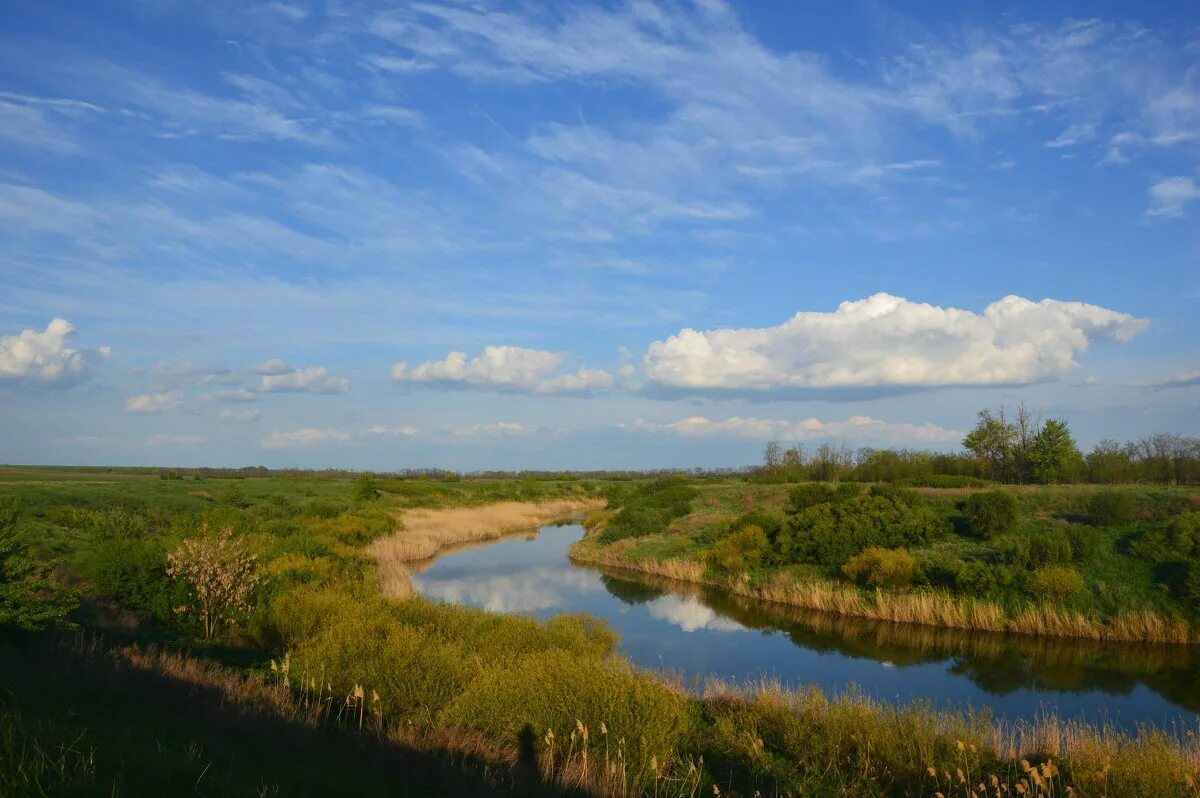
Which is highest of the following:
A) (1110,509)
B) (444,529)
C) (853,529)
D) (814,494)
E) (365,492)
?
(1110,509)

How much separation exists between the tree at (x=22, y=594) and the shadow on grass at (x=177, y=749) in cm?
55

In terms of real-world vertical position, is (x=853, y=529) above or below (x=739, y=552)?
above

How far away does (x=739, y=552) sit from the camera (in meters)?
32.0

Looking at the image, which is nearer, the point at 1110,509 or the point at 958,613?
the point at 958,613

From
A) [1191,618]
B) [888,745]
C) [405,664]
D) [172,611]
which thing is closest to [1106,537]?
[1191,618]

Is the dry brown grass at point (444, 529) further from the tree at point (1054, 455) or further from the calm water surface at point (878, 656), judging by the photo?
the tree at point (1054, 455)

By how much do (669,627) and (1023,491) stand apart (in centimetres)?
2366

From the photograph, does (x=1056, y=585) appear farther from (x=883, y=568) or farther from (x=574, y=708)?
(x=574, y=708)

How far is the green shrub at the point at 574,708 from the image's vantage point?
9359 mm

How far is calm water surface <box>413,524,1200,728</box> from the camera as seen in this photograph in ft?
53.0

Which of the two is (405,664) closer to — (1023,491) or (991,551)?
(991,551)

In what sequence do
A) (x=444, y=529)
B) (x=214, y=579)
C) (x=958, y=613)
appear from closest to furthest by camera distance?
(x=214, y=579) < (x=958, y=613) < (x=444, y=529)

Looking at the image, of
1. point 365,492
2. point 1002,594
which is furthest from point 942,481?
point 365,492

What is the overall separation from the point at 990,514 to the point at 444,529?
102 feet
